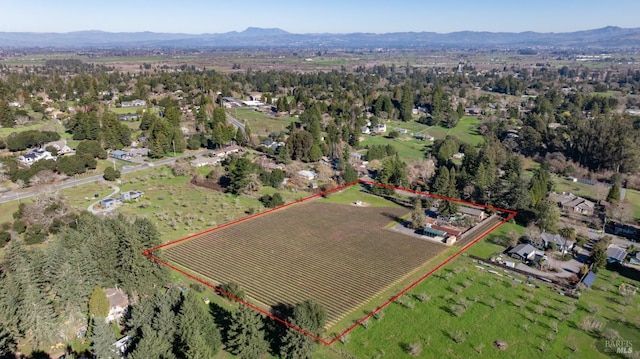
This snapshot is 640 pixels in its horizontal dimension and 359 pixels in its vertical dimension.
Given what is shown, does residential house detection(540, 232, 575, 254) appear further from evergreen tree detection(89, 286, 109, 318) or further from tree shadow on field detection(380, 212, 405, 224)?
evergreen tree detection(89, 286, 109, 318)

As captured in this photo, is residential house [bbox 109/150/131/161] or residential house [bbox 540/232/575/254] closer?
residential house [bbox 540/232/575/254]

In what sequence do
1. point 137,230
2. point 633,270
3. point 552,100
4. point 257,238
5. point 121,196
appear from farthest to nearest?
point 552,100
point 121,196
point 257,238
point 633,270
point 137,230

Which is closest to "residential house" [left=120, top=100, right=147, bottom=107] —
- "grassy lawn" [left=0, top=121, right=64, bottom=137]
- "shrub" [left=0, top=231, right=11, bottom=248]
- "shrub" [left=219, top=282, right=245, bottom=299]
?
"grassy lawn" [left=0, top=121, right=64, bottom=137]

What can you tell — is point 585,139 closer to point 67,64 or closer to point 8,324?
point 8,324

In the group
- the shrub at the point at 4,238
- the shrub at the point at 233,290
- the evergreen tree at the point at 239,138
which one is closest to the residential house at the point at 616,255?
the shrub at the point at 233,290

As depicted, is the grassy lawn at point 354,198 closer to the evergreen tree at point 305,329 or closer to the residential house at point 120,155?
the evergreen tree at point 305,329

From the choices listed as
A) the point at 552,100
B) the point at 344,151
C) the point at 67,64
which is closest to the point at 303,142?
the point at 344,151

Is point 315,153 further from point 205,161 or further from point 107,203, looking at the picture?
point 107,203
